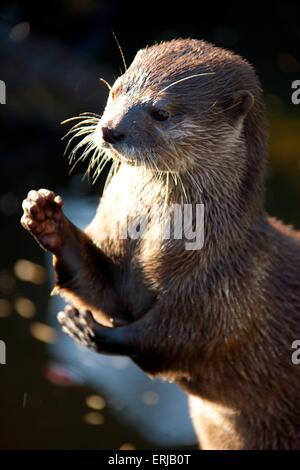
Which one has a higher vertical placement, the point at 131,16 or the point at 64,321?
the point at 131,16

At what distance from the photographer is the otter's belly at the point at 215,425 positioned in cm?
377

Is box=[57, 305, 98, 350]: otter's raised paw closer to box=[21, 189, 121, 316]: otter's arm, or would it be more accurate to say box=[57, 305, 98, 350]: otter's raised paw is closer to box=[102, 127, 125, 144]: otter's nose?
box=[21, 189, 121, 316]: otter's arm

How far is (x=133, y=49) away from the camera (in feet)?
25.2

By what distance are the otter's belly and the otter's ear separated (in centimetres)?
113

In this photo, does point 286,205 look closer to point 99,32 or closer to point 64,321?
point 99,32

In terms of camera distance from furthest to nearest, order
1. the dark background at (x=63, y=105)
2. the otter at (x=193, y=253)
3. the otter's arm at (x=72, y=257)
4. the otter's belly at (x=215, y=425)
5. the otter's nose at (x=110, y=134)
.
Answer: the dark background at (x=63, y=105)
the otter's belly at (x=215, y=425)
the otter's arm at (x=72, y=257)
the otter at (x=193, y=253)
the otter's nose at (x=110, y=134)

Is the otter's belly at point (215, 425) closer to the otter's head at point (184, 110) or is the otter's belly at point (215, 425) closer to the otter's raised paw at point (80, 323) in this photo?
the otter's raised paw at point (80, 323)

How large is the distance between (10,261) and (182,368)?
2189 mm

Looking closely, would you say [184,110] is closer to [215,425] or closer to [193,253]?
[193,253]

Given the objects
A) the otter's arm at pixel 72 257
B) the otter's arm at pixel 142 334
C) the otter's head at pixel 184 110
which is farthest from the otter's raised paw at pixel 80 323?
the otter's head at pixel 184 110

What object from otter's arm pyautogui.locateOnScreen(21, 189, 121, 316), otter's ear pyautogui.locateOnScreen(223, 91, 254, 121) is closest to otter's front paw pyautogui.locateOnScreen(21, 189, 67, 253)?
otter's arm pyautogui.locateOnScreen(21, 189, 121, 316)

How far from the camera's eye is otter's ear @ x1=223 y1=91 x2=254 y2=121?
3240 mm
